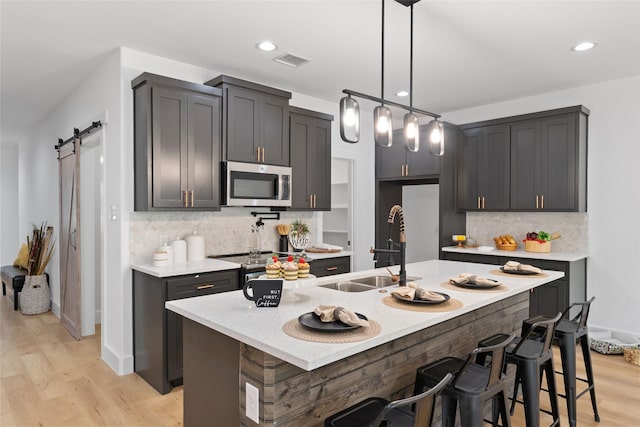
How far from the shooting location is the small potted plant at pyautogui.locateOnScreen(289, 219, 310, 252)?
4.70 metres

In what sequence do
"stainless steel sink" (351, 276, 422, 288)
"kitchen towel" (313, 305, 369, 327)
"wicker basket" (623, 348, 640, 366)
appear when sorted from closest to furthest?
"kitchen towel" (313, 305, 369, 327), "stainless steel sink" (351, 276, 422, 288), "wicker basket" (623, 348, 640, 366)

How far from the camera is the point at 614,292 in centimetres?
440

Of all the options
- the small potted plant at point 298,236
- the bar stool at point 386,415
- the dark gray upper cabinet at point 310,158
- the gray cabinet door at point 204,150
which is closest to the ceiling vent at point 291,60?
the dark gray upper cabinet at point 310,158

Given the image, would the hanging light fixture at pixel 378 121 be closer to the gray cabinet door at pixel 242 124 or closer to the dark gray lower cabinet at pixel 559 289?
the gray cabinet door at pixel 242 124

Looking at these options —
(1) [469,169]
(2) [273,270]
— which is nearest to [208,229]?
(2) [273,270]

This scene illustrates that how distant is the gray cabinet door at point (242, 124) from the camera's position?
3.77 metres

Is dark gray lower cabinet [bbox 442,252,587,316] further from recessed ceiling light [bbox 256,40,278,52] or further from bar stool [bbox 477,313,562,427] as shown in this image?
recessed ceiling light [bbox 256,40,278,52]

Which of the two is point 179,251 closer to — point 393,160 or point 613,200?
point 393,160

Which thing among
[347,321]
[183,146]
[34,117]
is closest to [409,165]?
[183,146]

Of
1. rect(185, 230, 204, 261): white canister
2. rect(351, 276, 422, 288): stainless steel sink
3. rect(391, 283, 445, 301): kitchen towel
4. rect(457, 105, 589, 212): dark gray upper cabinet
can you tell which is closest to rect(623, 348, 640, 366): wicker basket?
rect(457, 105, 589, 212): dark gray upper cabinet

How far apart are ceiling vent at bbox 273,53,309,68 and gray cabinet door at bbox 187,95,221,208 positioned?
69cm

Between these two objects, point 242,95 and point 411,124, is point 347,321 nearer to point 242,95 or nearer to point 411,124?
point 411,124

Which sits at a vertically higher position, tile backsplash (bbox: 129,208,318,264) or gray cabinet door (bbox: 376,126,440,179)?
gray cabinet door (bbox: 376,126,440,179)

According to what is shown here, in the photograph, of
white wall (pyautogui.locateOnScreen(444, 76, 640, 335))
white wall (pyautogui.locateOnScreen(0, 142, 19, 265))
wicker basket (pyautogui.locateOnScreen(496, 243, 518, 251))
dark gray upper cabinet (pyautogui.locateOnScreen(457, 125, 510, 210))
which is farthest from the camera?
white wall (pyautogui.locateOnScreen(0, 142, 19, 265))
